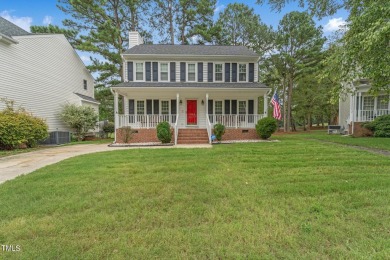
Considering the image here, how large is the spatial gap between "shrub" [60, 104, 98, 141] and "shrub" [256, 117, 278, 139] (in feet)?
42.4

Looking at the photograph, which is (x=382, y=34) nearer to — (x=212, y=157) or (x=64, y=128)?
(x=212, y=157)

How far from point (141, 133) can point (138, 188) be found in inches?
348

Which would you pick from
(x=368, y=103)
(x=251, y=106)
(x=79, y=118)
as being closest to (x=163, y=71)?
(x=251, y=106)

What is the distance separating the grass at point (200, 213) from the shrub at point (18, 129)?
6.74 meters

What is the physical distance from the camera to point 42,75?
46.4 ft

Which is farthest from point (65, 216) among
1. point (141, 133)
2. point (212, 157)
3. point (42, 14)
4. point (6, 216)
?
point (42, 14)

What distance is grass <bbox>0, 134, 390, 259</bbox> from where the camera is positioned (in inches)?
88.6

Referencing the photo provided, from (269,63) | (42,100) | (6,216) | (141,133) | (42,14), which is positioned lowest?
(6,216)

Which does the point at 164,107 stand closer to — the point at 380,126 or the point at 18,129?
the point at 18,129

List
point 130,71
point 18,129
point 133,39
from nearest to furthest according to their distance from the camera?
point 18,129, point 130,71, point 133,39

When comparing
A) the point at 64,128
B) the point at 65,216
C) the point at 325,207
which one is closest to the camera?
the point at 65,216

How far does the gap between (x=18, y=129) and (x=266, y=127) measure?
13066 mm

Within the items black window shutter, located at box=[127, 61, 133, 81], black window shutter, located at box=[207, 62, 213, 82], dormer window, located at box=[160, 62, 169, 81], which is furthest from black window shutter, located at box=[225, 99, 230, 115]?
black window shutter, located at box=[127, 61, 133, 81]

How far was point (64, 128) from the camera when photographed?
16016 mm
